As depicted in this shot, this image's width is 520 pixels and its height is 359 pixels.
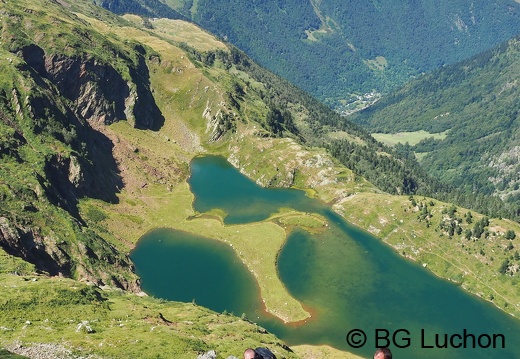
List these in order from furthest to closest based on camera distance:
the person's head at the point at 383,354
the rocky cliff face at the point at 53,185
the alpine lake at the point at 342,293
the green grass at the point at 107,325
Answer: the alpine lake at the point at 342,293, the rocky cliff face at the point at 53,185, the green grass at the point at 107,325, the person's head at the point at 383,354

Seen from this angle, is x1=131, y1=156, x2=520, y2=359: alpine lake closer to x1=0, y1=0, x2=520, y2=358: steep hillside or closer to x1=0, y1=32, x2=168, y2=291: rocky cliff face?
x1=0, y1=0, x2=520, y2=358: steep hillside

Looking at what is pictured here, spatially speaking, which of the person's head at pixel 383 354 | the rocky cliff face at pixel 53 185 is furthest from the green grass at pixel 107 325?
the person's head at pixel 383 354

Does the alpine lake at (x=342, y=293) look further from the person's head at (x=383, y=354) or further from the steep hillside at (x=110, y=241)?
the person's head at (x=383, y=354)

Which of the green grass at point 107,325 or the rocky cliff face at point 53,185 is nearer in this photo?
the green grass at point 107,325

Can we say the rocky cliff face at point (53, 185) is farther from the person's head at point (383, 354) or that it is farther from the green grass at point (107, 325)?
the person's head at point (383, 354)

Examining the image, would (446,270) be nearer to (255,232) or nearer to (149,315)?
(255,232)

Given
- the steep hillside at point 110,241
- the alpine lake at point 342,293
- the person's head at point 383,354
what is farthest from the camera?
the alpine lake at point 342,293

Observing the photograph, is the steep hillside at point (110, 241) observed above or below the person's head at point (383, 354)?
above

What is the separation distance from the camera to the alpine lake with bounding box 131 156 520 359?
4729 inches

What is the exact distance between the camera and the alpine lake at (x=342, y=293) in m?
120

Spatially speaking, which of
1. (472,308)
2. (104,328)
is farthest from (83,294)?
(472,308)

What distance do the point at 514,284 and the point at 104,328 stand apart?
438ft

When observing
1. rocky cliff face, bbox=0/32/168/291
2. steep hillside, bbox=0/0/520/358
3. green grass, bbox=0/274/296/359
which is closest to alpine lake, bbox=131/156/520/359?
steep hillside, bbox=0/0/520/358

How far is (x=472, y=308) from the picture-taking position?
143750 millimetres
